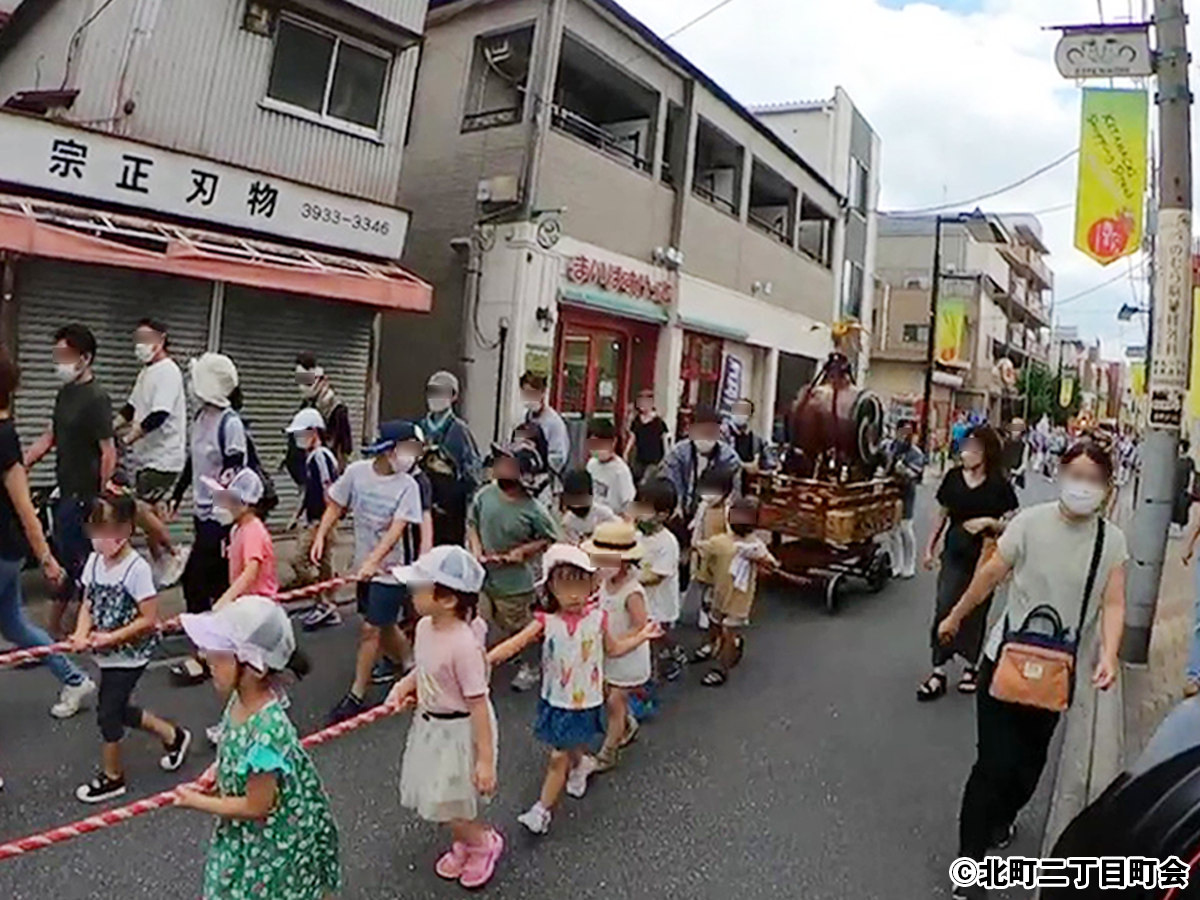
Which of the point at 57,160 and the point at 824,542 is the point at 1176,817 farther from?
the point at 57,160

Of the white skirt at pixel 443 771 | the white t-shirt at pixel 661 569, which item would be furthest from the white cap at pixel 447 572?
the white t-shirt at pixel 661 569

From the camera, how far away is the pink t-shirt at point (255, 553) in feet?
17.0

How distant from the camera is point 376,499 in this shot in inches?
229

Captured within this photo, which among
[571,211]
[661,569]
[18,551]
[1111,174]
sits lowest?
[18,551]

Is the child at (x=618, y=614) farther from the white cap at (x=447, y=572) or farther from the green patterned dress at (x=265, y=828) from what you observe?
the green patterned dress at (x=265, y=828)

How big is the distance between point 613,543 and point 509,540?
1.33 meters

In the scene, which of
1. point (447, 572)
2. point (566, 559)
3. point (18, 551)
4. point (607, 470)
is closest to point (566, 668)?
point (566, 559)

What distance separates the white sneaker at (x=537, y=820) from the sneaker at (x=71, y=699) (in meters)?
2.60

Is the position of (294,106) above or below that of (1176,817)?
above

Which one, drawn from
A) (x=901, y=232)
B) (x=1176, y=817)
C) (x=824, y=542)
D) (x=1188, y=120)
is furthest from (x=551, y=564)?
(x=901, y=232)

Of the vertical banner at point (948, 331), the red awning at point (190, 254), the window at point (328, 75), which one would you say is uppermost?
the vertical banner at point (948, 331)

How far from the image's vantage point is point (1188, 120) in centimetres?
759

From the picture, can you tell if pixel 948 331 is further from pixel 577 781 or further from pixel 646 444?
pixel 577 781

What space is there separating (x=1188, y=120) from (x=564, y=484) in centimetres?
560
